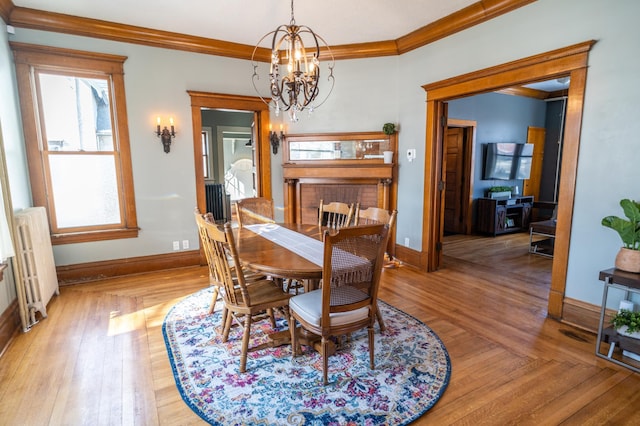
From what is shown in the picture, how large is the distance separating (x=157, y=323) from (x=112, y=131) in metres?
2.41

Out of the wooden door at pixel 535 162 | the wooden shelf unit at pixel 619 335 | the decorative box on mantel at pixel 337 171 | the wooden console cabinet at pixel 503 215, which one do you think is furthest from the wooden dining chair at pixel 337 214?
the wooden door at pixel 535 162

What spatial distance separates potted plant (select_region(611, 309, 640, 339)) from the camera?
2.21m

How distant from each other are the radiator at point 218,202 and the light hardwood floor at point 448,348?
12.0ft

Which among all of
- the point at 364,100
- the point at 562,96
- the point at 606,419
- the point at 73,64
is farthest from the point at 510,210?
the point at 73,64

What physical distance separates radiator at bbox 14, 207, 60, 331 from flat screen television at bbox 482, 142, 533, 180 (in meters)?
6.82

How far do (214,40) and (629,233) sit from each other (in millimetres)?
4565

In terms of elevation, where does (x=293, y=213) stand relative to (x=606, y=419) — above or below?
above

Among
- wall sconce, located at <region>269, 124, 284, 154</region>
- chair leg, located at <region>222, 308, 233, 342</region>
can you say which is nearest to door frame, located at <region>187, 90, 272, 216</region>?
wall sconce, located at <region>269, 124, 284, 154</region>

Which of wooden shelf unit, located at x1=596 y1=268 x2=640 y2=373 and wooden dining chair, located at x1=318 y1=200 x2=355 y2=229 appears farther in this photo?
wooden dining chair, located at x1=318 y1=200 x2=355 y2=229

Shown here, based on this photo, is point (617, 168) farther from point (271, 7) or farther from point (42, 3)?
point (42, 3)

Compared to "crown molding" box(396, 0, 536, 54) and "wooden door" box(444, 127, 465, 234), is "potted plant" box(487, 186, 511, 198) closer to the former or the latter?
"wooden door" box(444, 127, 465, 234)

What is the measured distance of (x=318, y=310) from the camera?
2.03 metres

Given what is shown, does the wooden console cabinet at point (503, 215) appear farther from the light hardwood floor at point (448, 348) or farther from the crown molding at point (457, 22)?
the crown molding at point (457, 22)

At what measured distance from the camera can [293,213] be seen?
500cm
